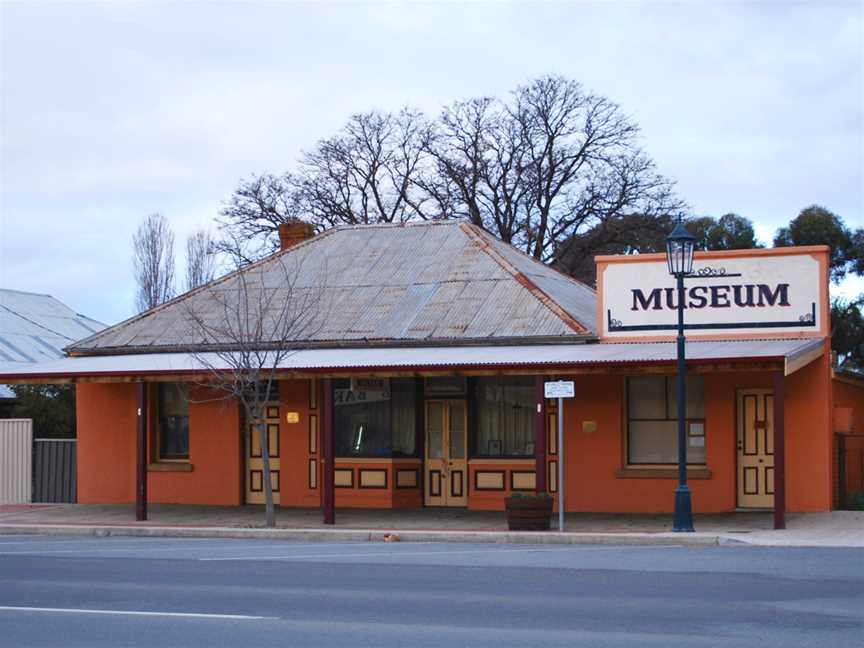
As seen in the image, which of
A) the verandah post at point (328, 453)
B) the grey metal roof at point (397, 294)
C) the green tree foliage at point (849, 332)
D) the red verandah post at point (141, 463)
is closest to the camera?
the verandah post at point (328, 453)

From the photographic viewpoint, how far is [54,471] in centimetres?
2794

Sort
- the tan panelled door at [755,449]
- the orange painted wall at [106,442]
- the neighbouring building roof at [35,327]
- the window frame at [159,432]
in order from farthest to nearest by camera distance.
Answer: the neighbouring building roof at [35,327] → the orange painted wall at [106,442] → the window frame at [159,432] → the tan panelled door at [755,449]

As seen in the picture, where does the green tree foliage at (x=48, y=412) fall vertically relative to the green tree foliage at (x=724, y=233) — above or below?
below

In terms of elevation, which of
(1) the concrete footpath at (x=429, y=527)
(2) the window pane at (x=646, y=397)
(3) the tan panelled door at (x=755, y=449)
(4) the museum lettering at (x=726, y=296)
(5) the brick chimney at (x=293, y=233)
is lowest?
(1) the concrete footpath at (x=429, y=527)

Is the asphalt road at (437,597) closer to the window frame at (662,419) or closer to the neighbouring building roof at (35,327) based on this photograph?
the window frame at (662,419)

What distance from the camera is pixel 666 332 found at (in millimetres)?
23469

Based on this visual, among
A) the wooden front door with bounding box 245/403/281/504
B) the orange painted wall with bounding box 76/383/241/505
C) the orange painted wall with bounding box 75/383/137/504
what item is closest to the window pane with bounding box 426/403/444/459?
the wooden front door with bounding box 245/403/281/504

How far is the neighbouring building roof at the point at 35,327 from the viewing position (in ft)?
124

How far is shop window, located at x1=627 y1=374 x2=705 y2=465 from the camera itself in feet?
76.5

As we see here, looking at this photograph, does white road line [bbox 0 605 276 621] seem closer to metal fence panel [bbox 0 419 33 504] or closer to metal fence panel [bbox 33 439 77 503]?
metal fence panel [bbox 33 439 77 503]

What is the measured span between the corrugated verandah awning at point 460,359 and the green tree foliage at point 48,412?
194 inches

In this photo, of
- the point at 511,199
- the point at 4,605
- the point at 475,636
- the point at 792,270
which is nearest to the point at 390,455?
the point at 792,270

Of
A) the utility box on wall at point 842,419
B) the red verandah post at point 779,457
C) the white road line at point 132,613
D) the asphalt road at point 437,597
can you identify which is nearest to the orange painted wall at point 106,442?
the asphalt road at point 437,597

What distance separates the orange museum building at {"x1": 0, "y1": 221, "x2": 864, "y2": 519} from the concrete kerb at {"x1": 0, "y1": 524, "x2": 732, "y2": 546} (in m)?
1.50
